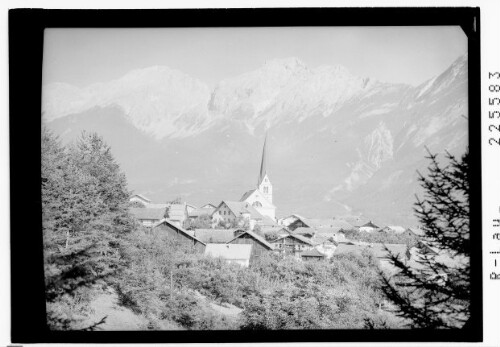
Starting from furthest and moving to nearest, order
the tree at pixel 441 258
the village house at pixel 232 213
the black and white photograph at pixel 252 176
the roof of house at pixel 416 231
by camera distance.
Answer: the village house at pixel 232 213, the roof of house at pixel 416 231, the black and white photograph at pixel 252 176, the tree at pixel 441 258

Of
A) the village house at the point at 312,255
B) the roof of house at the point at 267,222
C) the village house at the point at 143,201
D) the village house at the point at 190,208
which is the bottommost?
the village house at the point at 312,255

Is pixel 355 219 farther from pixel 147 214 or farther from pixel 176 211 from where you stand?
pixel 147 214

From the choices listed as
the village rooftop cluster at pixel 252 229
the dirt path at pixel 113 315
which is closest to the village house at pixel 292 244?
the village rooftop cluster at pixel 252 229

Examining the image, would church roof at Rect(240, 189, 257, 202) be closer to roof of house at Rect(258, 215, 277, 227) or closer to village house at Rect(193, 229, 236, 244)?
roof of house at Rect(258, 215, 277, 227)

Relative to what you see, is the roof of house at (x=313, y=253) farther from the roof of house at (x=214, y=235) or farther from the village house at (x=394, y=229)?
the roof of house at (x=214, y=235)

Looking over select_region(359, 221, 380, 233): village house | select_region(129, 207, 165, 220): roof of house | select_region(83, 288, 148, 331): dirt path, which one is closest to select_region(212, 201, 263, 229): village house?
select_region(129, 207, 165, 220): roof of house

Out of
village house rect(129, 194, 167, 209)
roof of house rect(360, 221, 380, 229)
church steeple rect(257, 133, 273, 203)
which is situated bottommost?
roof of house rect(360, 221, 380, 229)

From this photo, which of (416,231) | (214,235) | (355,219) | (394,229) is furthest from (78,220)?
(416,231)

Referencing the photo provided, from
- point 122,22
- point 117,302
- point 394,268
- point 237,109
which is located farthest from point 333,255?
point 122,22
